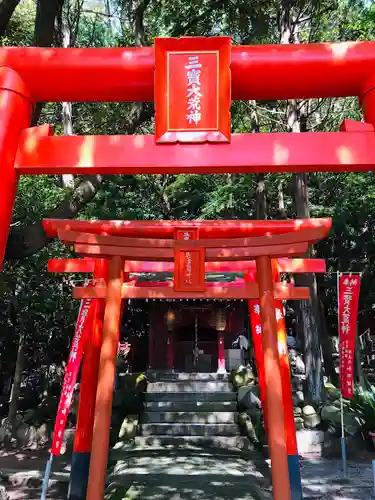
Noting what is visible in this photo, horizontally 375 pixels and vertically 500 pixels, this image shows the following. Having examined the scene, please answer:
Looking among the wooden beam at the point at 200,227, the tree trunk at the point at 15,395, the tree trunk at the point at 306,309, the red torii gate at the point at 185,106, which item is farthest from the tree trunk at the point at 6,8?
the tree trunk at the point at 15,395

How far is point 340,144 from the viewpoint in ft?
12.6

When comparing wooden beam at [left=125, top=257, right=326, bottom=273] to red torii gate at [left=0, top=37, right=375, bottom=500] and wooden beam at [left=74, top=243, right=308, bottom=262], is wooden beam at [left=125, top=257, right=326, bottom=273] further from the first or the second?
red torii gate at [left=0, top=37, right=375, bottom=500]

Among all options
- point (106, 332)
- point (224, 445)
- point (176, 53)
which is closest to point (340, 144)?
point (176, 53)

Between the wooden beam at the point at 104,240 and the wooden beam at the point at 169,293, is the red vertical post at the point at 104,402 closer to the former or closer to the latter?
the wooden beam at the point at 169,293

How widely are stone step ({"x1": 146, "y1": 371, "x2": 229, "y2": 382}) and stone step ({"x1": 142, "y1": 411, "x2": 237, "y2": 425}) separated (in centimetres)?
225

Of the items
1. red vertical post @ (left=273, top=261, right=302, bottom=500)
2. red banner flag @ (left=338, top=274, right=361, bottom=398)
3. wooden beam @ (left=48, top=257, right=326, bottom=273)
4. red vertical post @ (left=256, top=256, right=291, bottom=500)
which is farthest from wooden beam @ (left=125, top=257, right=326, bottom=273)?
red vertical post @ (left=256, top=256, right=291, bottom=500)

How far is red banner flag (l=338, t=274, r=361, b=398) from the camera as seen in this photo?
8.61 m

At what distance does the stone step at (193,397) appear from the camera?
12.8 m

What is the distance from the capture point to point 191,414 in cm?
1177

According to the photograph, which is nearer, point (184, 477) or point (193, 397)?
point (184, 477)

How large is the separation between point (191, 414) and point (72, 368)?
5.63 metres

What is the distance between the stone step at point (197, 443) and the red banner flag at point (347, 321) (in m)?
3.08

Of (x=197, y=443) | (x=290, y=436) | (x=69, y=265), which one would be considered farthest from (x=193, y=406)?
(x=69, y=265)

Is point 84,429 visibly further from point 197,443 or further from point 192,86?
point 192,86
